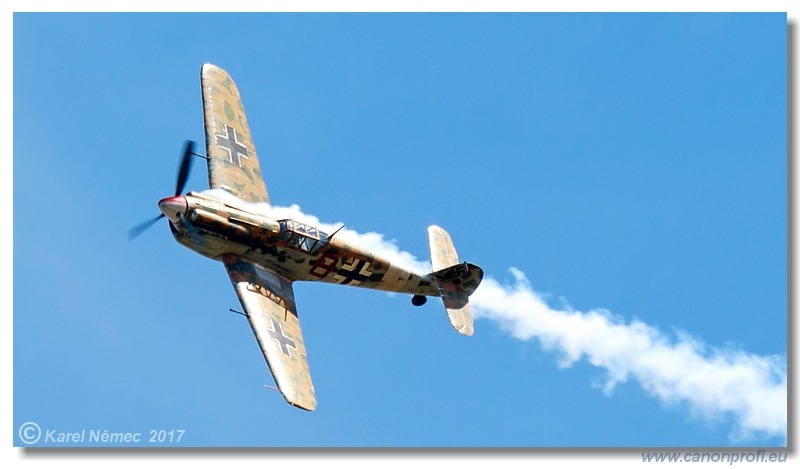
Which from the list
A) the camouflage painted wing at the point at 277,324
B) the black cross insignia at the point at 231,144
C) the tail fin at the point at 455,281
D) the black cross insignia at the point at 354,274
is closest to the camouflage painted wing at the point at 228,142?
the black cross insignia at the point at 231,144

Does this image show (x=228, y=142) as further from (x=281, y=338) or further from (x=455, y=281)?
(x=455, y=281)

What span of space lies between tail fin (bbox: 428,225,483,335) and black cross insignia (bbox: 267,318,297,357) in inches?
214

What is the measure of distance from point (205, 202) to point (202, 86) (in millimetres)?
5353

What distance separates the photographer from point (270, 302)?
3288cm

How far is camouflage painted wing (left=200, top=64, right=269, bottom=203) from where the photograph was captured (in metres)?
35.2

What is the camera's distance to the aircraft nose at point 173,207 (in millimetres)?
32000

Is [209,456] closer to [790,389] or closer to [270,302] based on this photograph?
[270,302]

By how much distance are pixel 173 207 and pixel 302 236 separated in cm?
351

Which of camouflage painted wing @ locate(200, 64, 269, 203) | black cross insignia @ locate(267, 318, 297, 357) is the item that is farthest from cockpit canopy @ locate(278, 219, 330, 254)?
black cross insignia @ locate(267, 318, 297, 357)

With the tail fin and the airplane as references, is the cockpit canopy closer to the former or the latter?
the airplane

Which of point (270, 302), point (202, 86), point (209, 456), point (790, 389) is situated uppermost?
point (202, 86)

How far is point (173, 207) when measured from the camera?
32.0m

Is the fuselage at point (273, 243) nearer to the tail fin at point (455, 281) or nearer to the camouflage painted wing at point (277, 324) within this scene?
the camouflage painted wing at point (277, 324)
